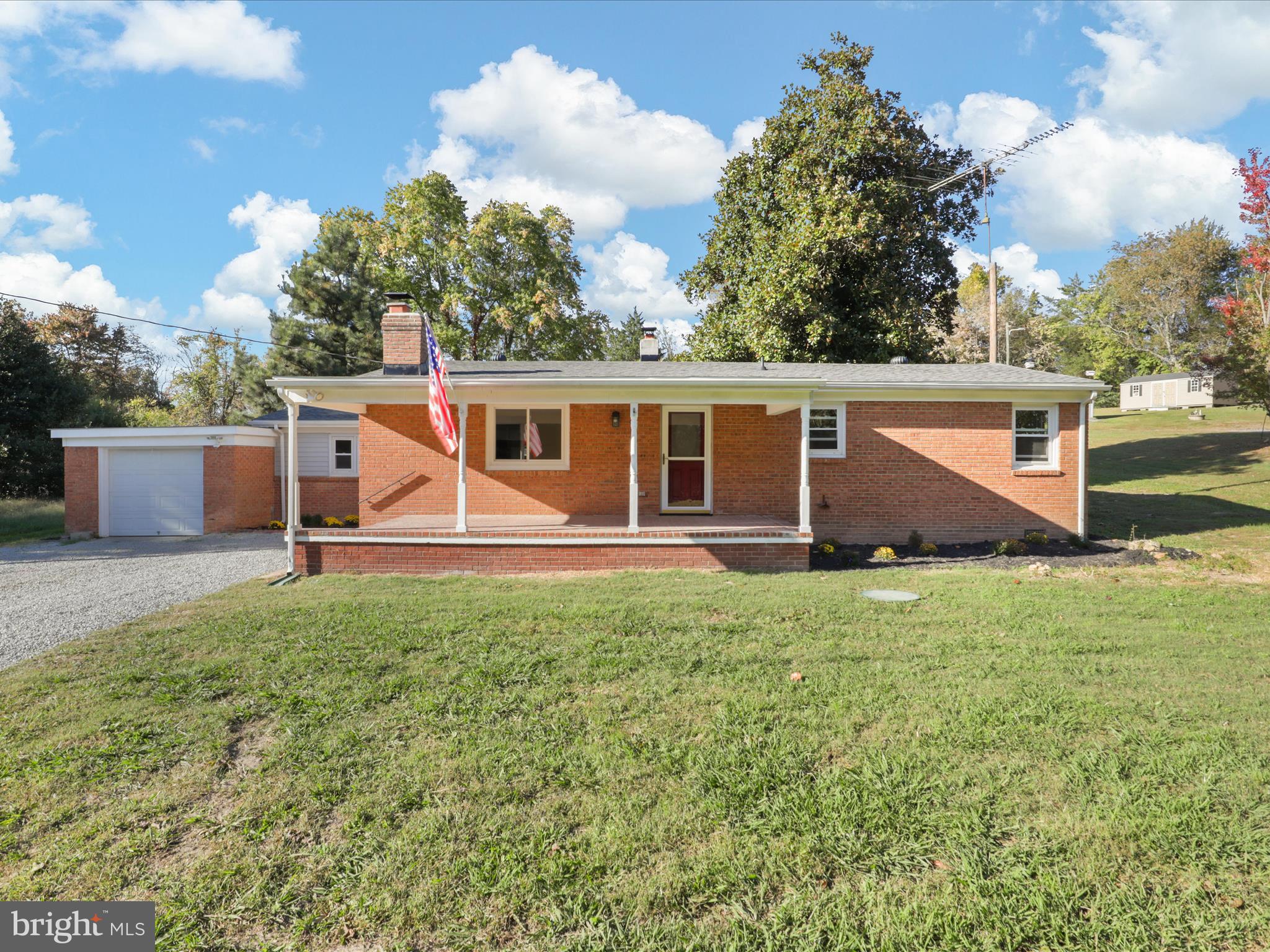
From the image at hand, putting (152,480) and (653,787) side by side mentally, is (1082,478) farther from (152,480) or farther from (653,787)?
(152,480)

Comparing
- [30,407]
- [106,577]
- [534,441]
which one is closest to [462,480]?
[534,441]

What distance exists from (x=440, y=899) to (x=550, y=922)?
0.48 m

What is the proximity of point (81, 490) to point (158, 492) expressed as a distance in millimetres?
1577

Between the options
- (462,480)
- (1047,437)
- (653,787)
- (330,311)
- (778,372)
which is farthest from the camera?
(330,311)

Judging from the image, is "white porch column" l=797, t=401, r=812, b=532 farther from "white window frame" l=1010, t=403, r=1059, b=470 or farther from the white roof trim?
the white roof trim

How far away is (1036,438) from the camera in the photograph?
12531 mm

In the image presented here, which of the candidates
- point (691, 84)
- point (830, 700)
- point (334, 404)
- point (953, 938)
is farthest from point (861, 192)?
point (953, 938)

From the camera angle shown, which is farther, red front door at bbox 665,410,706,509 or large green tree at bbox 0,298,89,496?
large green tree at bbox 0,298,89,496

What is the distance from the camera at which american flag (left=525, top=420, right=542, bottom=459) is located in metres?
11.7

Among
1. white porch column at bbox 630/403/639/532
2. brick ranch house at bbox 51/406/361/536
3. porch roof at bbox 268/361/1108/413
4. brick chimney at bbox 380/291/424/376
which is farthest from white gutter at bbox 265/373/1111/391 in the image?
brick ranch house at bbox 51/406/361/536

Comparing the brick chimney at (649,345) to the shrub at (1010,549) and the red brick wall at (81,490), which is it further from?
the red brick wall at (81,490)

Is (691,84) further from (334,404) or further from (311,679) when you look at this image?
(311,679)

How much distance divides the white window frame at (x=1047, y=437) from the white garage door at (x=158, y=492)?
17.4m
